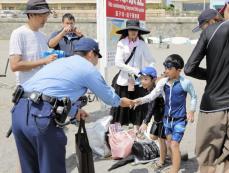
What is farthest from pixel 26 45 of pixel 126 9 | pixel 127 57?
pixel 126 9

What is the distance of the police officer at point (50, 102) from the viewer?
3102 mm

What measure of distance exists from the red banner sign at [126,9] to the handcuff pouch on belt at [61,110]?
4.40m

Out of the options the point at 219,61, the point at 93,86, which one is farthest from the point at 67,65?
the point at 219,61

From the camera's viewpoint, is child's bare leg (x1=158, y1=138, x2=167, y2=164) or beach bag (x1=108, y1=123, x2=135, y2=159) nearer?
child's bare leg (x1=158, y1=138, x2=167, y2=164)

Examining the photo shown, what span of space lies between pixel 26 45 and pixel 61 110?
4.04 ft

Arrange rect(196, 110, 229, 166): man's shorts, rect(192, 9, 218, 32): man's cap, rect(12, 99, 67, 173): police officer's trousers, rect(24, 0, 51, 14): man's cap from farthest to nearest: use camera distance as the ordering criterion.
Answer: rect(24, 0, 51, 14): man's cap < rect(192, 9, 218, 32): man's cap < rect(196, 110, 229, 166): man's shorts < rect(12, 99, 67, 173): police officer's trousers

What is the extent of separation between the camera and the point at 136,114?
606 cm

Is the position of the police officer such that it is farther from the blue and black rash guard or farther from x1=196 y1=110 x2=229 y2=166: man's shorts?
the blue and black rash guard

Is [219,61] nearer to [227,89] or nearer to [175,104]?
[227,89]

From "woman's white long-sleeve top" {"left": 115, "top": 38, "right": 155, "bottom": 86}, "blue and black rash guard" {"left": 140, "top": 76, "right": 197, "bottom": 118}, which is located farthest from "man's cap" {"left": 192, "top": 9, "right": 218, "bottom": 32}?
"woman's white long-sleeve top" {"left": 115, "top": 38, "right": 155, "bottom": 86}

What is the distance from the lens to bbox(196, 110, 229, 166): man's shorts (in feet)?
11.4

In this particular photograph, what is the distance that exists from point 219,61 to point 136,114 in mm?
2799

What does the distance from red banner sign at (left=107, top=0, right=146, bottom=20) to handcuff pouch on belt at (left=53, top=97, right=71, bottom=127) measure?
4402 mm

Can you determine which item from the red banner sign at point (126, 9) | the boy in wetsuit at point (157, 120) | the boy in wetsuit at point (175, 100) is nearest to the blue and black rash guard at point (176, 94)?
the boy in wetsuit at point (175, 100)
